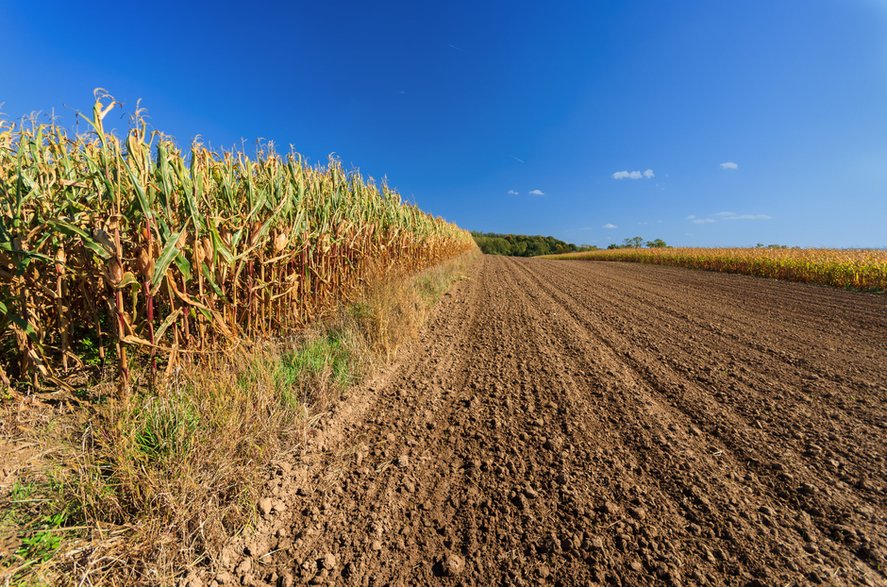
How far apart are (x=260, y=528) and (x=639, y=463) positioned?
2.27 meters

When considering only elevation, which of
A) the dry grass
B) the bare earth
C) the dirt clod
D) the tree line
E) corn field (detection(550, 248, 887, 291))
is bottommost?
the dirt clod

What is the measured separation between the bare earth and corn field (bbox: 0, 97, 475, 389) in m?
1.57

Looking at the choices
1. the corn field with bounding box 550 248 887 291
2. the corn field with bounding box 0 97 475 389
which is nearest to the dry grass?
the corn field with bounding box 0 97 475 389

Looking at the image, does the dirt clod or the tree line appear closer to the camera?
the dirt clod

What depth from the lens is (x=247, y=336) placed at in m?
3.49

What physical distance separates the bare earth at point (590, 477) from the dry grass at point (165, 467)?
6.8 inches

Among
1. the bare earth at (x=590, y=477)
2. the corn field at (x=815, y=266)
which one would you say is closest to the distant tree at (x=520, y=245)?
the corn field at (x=815, y=266)

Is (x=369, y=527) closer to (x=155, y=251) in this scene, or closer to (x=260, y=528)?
(x=260, y=528)

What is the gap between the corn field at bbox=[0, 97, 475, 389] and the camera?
89.7 inches

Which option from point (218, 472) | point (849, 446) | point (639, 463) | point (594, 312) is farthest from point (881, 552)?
point (594, 312)

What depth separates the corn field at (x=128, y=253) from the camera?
2277 millimetres

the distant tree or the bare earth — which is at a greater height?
the distant tree

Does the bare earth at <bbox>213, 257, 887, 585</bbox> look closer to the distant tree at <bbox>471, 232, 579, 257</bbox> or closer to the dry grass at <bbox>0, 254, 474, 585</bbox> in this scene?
the dry grass at <bbox>0, 254, 474, 585</bbox>

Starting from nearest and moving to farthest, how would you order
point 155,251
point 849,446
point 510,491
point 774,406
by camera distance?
point 510,491 → point 849,446 → point 155,251 → point 774,406
